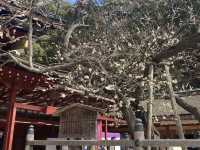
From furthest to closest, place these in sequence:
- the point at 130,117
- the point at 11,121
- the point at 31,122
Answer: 1. the point at 31,122
2. the point at 11,121
3. the point at 130,117

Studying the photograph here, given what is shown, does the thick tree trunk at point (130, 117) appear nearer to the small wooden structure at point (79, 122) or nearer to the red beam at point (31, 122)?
the small wooden structure at point (79, 122)

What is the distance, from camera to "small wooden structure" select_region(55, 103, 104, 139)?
9.39 metres

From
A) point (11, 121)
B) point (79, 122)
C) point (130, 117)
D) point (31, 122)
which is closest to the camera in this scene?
point (130, 117)

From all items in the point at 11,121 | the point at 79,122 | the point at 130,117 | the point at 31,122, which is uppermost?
the point at 31,122

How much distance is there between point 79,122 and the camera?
32.6 ft

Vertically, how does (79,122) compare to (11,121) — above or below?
below

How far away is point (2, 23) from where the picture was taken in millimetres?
11031

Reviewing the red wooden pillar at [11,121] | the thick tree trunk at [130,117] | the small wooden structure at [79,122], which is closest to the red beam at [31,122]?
the red wooden pillar at [11,121]

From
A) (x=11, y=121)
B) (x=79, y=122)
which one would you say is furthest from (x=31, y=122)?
(x=79, y=122)

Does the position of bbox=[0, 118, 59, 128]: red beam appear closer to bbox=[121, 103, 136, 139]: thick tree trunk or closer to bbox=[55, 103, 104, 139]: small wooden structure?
bbox=[55, 103, 104, 139]: small wooden structure

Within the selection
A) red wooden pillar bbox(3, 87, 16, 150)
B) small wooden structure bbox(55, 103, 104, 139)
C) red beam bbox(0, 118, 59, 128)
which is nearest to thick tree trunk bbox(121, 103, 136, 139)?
small wooden structure bbox(55, 103, 104, 139)

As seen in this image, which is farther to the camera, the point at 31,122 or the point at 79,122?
the point at 31,122

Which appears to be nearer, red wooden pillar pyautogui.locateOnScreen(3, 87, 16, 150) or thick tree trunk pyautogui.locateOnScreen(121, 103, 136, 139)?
thick tree trunk pyautogui.locateOnScreen(121, 103, 136, 139)

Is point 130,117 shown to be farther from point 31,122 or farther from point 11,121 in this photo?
point 31,122
